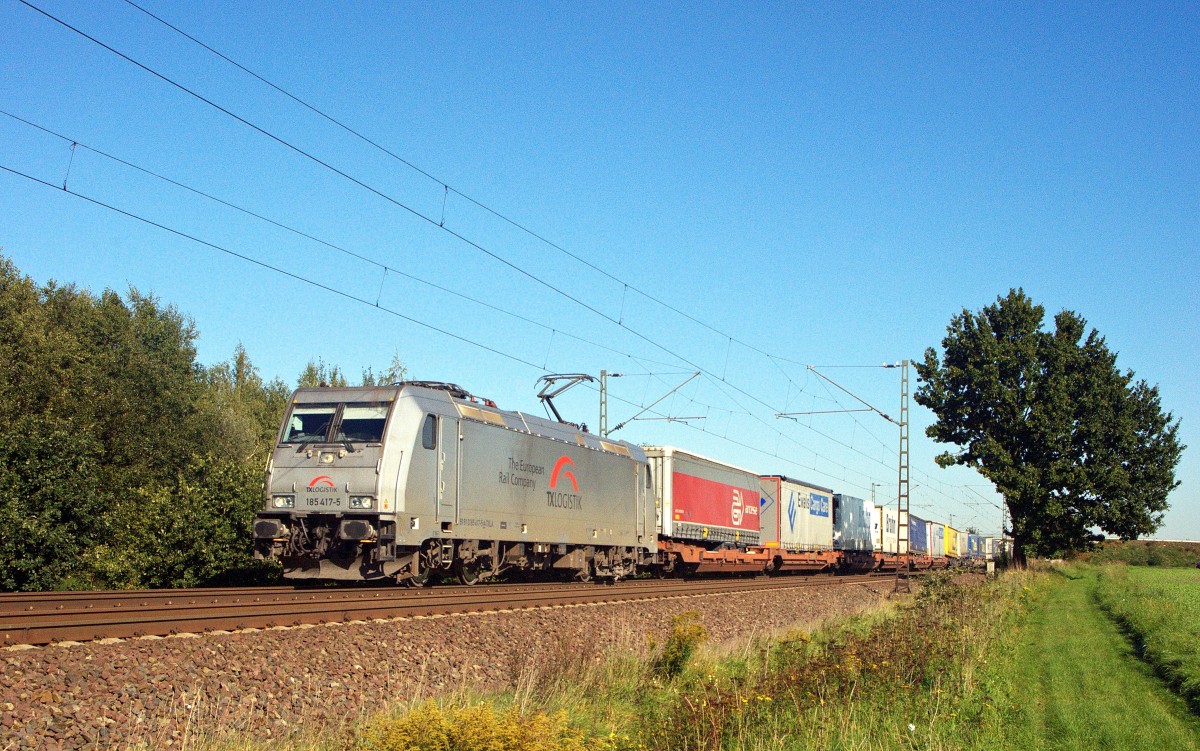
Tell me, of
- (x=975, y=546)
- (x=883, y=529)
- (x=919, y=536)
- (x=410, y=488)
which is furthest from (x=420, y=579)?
(x=975, y=546)

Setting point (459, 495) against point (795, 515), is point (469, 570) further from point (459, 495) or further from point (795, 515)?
point (795, 515)

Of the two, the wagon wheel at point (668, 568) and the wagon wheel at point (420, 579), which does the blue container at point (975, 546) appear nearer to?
the wagon wheel at point (668, 568)

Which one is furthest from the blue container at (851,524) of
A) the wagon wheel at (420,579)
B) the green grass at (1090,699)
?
the wagon wheel at (420,579)

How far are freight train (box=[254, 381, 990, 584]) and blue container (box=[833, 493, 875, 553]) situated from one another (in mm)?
16856

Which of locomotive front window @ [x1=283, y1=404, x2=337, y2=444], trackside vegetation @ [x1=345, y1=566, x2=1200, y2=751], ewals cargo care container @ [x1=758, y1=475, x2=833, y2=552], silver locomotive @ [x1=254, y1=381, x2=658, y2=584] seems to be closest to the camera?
trackside vegetation @ [x1=345, y1=566, x2=1200, y2=751]

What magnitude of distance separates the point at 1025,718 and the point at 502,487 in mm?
10990

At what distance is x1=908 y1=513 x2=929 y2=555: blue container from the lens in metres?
58.6

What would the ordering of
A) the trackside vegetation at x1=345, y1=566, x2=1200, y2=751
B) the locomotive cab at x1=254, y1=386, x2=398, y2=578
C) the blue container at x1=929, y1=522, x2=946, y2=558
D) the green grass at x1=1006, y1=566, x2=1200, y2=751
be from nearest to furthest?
the trackside vegetation at x1=345, y1=566, x2=1200, y2=751, the green grass at x1=1006, y1=566, x2=1200, y2=751, the locomotive cab at x1=254, y1=386, x2=398, y2=578, the blue container at x1=929, y1=522, x2=946, y2=558

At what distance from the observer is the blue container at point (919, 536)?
5862 centimetres

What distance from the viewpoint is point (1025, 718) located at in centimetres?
1210

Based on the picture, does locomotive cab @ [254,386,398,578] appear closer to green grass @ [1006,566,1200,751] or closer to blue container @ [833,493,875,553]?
green grass @ [1006,566,1200,751]

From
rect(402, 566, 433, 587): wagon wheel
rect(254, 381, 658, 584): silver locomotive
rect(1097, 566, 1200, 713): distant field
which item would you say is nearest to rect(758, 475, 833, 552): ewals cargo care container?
rect(1097, 566, 1200, 713): distant field

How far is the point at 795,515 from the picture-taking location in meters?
40.6

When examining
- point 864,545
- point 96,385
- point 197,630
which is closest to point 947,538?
point 864,545
